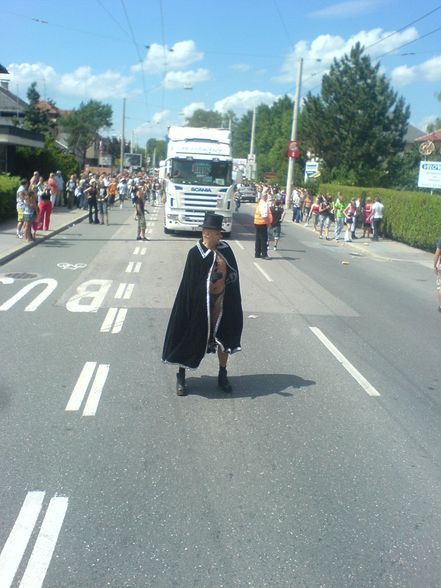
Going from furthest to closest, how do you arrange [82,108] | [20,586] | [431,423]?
[82,108]
[431,423]
[20,586]

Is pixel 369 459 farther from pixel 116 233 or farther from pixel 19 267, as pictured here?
pixel 116 233

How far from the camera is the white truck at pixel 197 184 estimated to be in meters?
24.3

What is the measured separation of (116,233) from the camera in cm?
2544

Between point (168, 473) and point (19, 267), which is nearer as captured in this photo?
point (168, 473)

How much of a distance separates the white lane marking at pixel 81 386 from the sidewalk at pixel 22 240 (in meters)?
9.07

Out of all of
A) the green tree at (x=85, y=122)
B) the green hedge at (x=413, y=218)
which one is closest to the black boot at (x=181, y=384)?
the green hedge at (x=413, y=218)

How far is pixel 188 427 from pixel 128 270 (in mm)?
10208

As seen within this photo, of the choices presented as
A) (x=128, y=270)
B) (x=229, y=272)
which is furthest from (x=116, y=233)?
(x=229, y=272)

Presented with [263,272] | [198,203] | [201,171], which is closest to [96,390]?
[263,272]

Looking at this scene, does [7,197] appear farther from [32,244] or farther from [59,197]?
[59,197]

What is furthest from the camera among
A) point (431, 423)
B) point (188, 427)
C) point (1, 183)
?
point (1, 183)

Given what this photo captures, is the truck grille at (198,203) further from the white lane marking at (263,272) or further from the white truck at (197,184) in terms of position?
the white lane marking at (263,272)

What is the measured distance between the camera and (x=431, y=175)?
27.7m

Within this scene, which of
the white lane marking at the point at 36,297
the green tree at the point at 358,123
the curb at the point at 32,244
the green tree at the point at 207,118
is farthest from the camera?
the green tree at the point at 207,118
